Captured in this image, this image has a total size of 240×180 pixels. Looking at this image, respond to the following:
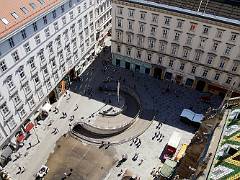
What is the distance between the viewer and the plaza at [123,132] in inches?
2534

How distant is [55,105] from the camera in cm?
7700

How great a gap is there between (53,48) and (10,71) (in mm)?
14137

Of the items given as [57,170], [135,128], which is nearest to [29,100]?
[57,170]

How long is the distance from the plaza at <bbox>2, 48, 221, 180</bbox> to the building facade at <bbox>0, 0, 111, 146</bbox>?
4.51 meters

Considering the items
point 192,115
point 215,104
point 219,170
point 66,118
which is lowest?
point 219,170

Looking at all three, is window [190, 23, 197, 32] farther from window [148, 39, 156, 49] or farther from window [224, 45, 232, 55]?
window [148, 39, 156, 49]

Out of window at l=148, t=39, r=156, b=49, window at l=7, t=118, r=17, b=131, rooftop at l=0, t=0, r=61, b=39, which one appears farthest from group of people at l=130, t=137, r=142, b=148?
rooftop at l=0, t=0, r=61, b=39

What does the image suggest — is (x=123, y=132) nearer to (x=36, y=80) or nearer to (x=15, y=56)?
(x=36, y=80)

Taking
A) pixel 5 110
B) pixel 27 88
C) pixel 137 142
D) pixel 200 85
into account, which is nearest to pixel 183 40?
pixel 200 85

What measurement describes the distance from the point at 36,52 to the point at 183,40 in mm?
34690

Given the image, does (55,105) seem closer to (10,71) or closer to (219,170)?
(10,71)

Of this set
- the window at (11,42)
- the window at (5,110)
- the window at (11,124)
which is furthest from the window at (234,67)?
the window at (5,110)

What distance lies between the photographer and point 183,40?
73.0 m

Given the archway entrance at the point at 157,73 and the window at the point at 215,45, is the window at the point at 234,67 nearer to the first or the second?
the window at the point at 215,45
